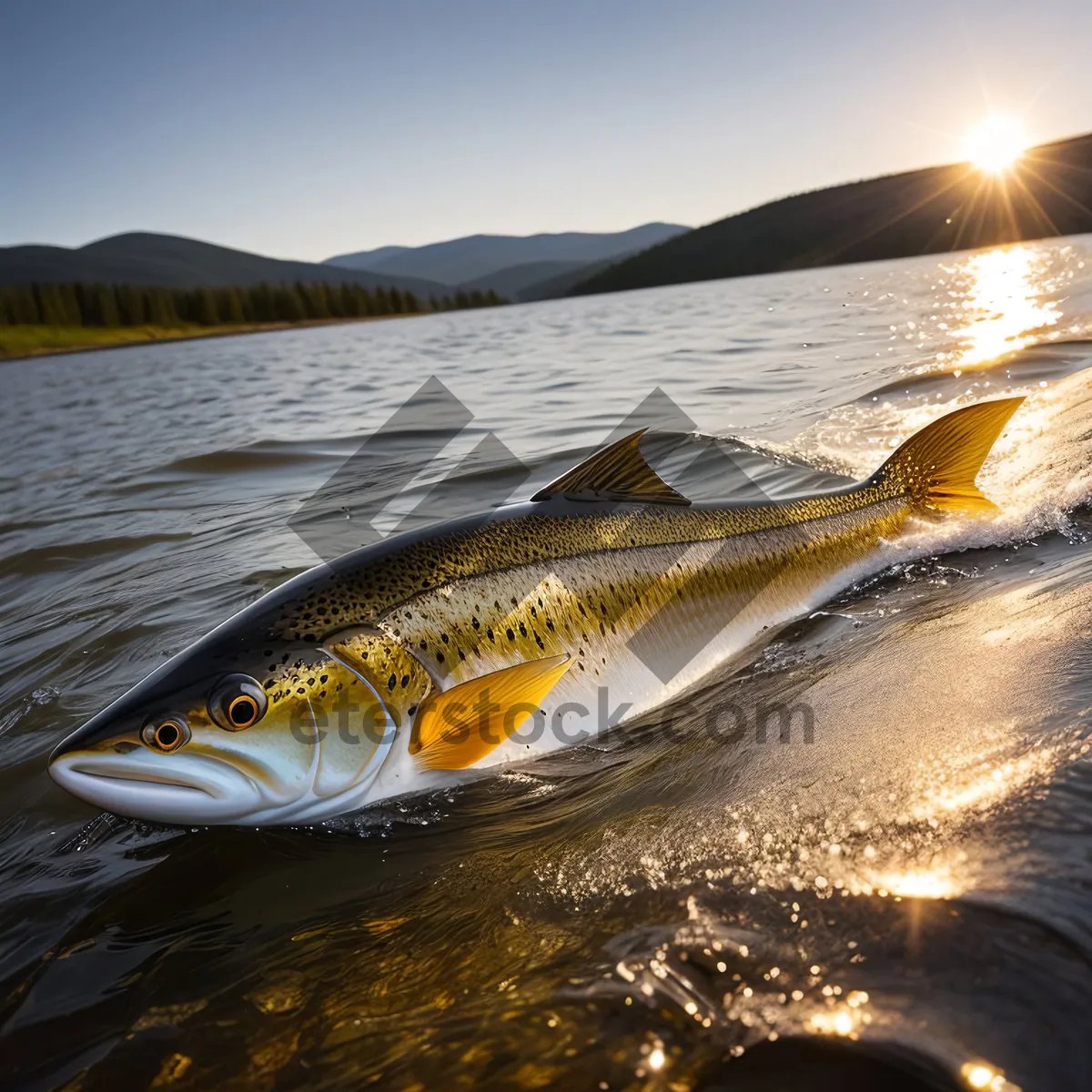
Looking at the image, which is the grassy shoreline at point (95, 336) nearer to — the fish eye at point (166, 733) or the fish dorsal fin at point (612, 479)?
the fish dorsal fin at point (612, 479)

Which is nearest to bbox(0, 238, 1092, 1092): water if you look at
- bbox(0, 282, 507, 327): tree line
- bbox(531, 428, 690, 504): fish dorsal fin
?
bbox(531, 428, 690, 504): fish dorsal fin

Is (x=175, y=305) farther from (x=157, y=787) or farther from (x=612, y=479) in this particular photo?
(x=157, y=787)

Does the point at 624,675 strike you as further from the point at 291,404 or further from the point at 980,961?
the point at 291,404

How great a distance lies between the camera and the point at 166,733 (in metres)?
2.66

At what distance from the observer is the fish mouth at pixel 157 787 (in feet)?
8.48

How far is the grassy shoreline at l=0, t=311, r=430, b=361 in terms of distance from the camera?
59.9 metres

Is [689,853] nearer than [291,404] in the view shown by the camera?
Yes

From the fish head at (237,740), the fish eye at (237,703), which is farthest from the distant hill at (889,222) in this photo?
the fish eye at (237,703)

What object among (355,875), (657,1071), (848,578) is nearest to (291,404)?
(848,578)

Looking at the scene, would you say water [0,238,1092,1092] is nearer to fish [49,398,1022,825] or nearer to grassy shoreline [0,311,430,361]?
fish [49,398,1022,825]

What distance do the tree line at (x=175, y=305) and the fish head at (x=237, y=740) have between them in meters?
75.4

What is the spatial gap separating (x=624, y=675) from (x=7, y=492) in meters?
9.64

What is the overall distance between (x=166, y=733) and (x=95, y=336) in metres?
74.2

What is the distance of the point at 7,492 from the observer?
10406mm
